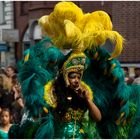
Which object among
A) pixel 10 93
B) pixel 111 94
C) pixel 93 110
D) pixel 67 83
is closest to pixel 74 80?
pixel 67 83

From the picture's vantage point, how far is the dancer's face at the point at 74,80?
423cm

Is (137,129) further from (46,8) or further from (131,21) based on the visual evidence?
(46,8)

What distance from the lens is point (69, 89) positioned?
4.29 meters

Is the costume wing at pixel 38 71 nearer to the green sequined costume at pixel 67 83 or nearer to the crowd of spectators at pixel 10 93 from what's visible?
the green sequined costume at pixel 67 83

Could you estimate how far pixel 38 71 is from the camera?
4.37 meters

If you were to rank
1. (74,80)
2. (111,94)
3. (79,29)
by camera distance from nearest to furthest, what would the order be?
1. (74,80)
2. (79,29)
3. (111,94)

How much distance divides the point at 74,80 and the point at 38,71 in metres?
0.30

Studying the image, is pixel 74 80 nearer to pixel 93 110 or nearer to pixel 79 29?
pixel 93 110

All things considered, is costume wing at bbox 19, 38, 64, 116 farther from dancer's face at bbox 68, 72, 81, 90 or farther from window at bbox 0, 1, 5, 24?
window at bbox 0, 1, 5, 24

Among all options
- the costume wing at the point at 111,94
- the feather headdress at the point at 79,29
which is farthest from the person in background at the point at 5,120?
the feather headdress at the point at 79,29

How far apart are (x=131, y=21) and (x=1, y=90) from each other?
10.2 m

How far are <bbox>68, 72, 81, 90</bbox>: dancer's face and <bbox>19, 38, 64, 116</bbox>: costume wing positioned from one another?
0.17 m

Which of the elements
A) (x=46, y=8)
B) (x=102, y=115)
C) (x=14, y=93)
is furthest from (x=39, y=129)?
(x=46, y=8)

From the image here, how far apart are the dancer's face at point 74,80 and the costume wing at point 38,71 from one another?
0.56ft
